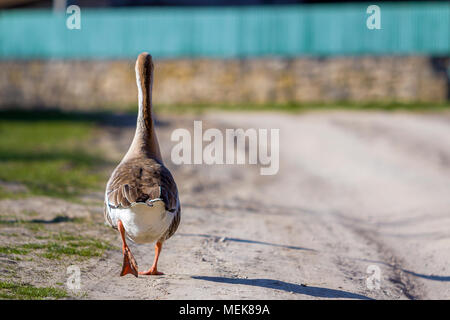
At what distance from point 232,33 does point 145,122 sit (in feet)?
57.6

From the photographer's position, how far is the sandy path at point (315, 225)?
5.79 meters

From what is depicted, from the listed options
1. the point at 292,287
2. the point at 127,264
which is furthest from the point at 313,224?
the point at 127,264

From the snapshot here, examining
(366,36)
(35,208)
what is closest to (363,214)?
(35,208)

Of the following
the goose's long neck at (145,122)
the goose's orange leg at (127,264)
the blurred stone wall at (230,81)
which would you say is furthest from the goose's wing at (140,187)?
the blurred stone wall at (230,81)

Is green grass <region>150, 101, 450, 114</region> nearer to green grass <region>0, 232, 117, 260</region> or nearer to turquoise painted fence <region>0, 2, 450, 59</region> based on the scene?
turquoise painted fence <region>0, 2, 450, 59</region>

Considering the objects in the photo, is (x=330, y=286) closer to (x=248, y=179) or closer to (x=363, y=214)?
(x=363, y=214)

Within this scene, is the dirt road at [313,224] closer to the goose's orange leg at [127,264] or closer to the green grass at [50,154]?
the goose's orange leg at [127,264]

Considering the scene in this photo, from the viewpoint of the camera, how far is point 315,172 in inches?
518

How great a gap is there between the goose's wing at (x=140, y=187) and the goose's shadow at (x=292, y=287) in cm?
85

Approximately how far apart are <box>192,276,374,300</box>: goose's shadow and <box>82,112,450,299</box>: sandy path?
1 centimetres

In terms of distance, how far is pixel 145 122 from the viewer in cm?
657

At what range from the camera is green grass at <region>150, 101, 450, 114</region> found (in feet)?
67.7

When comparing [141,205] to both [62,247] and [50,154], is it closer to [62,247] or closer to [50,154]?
[62,247]

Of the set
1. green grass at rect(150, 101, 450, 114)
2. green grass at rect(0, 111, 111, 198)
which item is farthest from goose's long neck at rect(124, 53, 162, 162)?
green grass at rect(150, 101, 450, 114)
